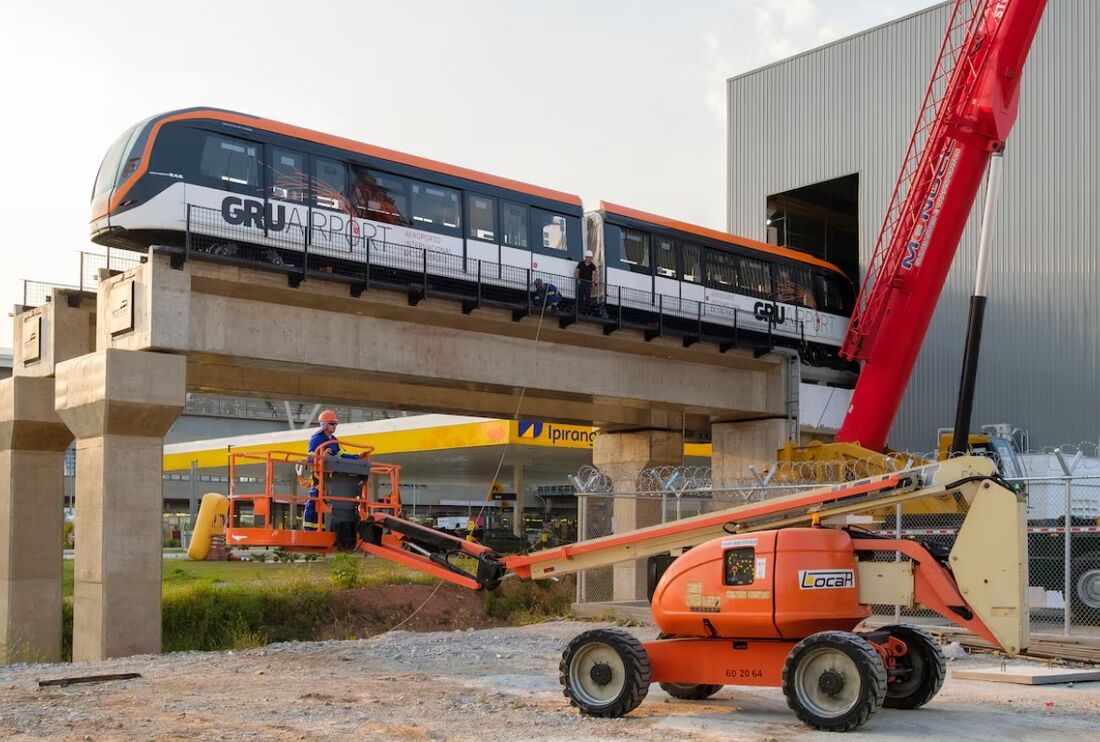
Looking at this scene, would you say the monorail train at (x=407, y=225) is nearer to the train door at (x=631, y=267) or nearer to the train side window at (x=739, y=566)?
the train door at (x=631, y=267)

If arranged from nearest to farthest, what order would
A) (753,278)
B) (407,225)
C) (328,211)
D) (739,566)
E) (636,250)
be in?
(739,566)
(328,211)
(407,225)
(636,250)
(753,278)

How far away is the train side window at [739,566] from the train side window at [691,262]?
783 inches

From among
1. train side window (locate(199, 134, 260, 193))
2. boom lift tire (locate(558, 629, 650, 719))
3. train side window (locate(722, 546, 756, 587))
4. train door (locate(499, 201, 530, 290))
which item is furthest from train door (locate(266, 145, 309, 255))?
train side window (locate(722, 546, 756, 587))

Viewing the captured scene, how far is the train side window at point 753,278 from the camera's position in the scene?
32750 mm

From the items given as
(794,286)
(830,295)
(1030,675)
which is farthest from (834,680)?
(830,295)

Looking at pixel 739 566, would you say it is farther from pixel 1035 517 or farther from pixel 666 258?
pixel 666 258

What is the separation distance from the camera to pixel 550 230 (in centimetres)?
2794

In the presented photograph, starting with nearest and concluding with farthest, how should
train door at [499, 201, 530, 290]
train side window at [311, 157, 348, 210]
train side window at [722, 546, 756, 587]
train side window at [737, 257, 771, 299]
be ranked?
train side window at [722, 546, 756, 587]
train side window at [311, 157, 348, 210]
train door at [499, 201, 530, 290]
train side window at [737, 257, 771, 299]

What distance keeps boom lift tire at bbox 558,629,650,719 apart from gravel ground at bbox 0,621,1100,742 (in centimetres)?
19

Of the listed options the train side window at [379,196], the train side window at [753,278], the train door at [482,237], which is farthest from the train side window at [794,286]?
the train side window at [379,196]

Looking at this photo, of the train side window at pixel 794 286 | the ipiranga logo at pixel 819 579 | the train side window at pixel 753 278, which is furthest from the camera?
the train side window at pixel 794 286

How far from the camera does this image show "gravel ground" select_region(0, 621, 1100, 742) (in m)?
10.8

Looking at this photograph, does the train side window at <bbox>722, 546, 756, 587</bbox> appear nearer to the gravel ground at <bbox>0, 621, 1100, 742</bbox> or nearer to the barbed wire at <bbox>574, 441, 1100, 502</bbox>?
the gravel ground at <bbox>0, 621, 1100, 742</bbox>

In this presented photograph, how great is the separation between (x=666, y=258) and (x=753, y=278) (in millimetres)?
3865
